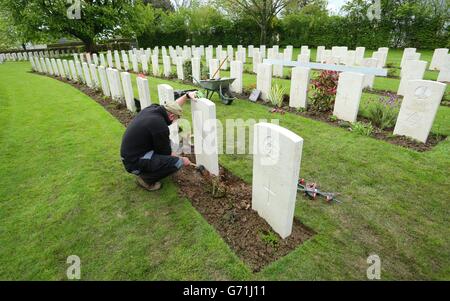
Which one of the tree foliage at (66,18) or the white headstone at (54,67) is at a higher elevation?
the tree foliage at (66,18)

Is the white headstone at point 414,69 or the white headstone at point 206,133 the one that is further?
the white headstone at point 414,69

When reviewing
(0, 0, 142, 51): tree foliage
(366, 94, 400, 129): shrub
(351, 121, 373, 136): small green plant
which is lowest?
(351, 121, 373, 136): small green plant


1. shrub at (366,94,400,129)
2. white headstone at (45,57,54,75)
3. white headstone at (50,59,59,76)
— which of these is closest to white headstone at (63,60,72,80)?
white headstone at (50,59,59,76)

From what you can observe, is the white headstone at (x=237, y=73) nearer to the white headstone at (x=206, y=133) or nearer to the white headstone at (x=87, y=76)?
the white headstone at (x=206, y=133)

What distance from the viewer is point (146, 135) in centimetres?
328

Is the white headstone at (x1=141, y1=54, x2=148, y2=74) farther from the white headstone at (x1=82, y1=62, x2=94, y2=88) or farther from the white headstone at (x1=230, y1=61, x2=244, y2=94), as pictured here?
the white headstone at (x1=230, y1=61, x2=244, y2=94)

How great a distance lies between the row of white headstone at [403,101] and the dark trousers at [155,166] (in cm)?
393

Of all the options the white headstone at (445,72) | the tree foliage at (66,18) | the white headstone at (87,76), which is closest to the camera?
the white headstone at (445,72)

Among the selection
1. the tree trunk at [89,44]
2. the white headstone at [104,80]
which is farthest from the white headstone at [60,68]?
the tree trunk at [89,44]

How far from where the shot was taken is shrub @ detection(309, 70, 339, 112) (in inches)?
240

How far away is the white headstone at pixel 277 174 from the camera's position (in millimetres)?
2373

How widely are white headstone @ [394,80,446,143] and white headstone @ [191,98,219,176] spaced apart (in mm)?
3516

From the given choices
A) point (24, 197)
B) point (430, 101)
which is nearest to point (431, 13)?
point (430, 101)
